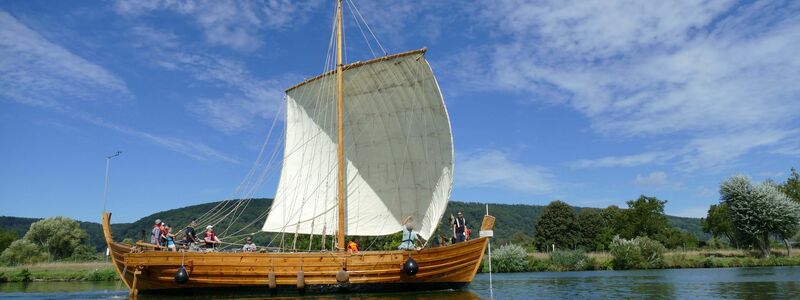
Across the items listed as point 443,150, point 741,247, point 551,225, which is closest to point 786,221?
point 741,247

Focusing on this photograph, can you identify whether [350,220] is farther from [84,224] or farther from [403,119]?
[84,224]

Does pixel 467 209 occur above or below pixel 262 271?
above

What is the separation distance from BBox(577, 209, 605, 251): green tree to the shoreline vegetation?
91.4 ft

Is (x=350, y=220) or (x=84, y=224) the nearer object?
(x=350, y=220)

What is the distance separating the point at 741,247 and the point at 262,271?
49790 millimetres

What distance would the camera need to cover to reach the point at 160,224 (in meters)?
22.2

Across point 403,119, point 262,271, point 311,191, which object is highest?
point 403,119

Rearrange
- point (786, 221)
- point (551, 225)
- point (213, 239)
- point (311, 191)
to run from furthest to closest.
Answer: point (551, 225) < point (786, 221) < point (311, 191) < point (213, 239)

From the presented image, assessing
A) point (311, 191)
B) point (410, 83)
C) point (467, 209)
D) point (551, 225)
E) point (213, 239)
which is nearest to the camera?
point (213, 239)

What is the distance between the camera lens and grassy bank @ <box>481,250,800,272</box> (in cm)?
4316

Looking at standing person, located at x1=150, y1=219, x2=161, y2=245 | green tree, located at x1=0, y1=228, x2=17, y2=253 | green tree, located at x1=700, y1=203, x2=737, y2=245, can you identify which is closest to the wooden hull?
standing person, located at x1=150, y1=219, x2=161, y2=245

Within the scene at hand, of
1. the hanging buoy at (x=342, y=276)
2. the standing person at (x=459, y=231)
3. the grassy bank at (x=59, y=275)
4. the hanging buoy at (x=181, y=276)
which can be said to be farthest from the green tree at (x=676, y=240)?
the hanging buoy at (x=181, y=276)

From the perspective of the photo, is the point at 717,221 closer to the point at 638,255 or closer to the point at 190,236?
the point at 638,255

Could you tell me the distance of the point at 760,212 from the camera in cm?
4850
